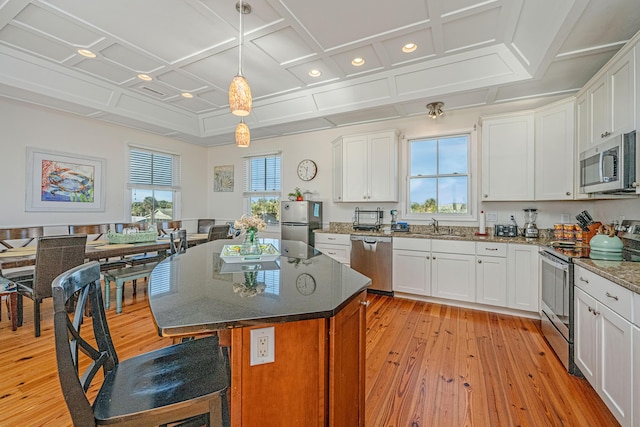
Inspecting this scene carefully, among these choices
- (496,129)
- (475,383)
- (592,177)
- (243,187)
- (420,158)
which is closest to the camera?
(475,383)

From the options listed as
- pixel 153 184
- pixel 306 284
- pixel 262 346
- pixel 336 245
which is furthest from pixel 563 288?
pixel 153 184

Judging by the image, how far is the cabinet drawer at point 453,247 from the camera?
343 centimetres

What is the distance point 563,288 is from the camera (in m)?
2.26

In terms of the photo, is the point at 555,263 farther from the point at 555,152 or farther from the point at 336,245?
the point at 336,245

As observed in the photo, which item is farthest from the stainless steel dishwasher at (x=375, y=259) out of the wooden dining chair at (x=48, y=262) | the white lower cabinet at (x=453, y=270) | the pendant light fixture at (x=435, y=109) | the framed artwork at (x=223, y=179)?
the framed artwork at (x=223, y=179)

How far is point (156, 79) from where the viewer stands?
3.85 metres

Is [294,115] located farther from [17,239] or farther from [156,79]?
[17,239]

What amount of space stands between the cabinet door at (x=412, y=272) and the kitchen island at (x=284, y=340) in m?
2.62

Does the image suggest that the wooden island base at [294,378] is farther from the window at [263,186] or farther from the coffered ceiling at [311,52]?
the window at [263,186]

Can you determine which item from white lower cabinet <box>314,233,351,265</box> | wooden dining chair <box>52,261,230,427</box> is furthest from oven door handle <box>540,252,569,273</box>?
wooden dining chair <box>52,261,230,427</box>

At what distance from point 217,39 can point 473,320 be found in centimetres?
406

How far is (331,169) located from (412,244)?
202cm

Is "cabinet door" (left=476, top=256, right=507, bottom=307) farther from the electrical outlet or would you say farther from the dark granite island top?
the electrical outlet

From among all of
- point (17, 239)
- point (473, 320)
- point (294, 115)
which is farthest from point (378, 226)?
point (17, 239)
